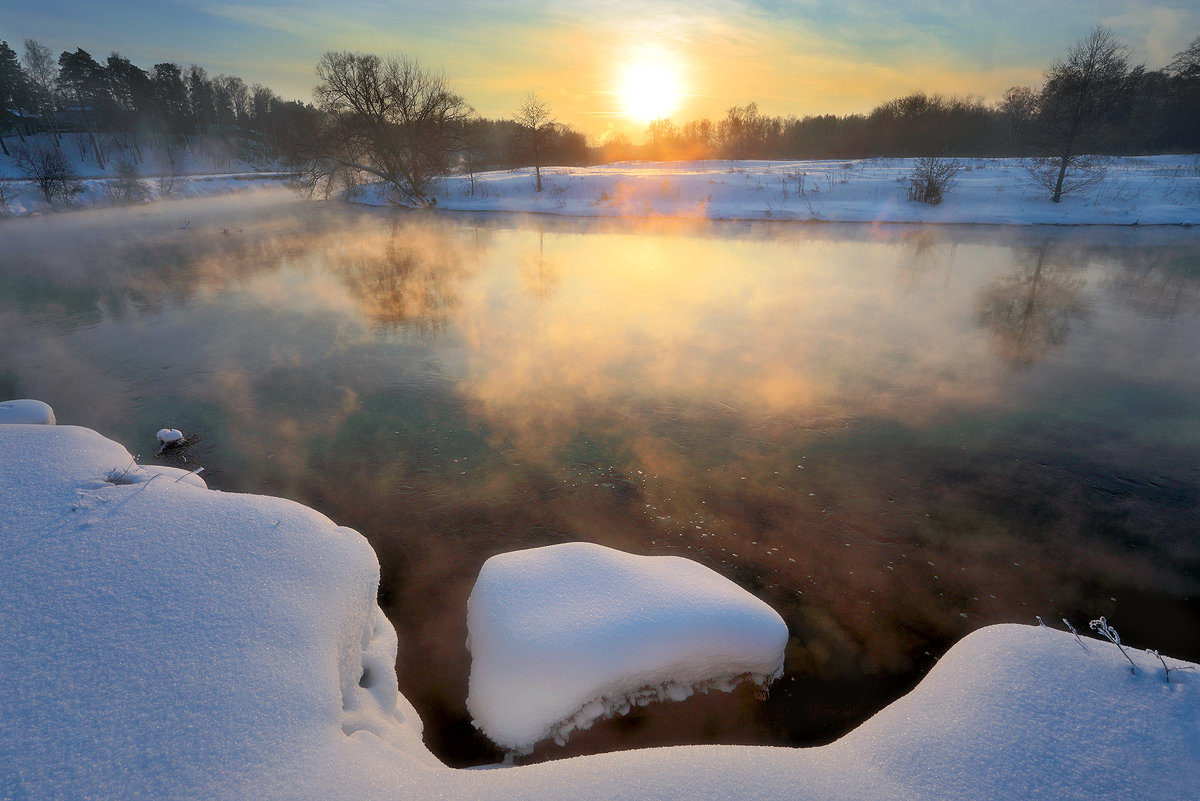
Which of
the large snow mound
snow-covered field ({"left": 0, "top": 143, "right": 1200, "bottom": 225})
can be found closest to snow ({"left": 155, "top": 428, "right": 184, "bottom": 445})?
the large snow mound

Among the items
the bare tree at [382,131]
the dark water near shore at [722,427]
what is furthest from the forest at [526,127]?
the dark water near shore at [722,427]

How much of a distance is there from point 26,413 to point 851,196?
37.3 m

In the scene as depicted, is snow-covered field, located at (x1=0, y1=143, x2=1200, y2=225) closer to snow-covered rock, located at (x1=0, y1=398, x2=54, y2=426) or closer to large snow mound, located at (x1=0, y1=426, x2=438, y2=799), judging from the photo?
snow-covered rock, located at (x1=0, y1=398, x2=54, y2=426)

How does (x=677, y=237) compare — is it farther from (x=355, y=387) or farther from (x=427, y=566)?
(x=427, y=566)

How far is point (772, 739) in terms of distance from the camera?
4078 mm

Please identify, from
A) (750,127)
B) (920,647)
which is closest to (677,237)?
(920,647)

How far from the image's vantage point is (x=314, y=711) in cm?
289

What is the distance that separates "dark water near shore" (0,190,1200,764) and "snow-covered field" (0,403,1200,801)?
4.04 feet

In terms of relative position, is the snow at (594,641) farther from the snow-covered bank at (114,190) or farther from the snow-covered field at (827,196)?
the snow-covered bank at (114,190)

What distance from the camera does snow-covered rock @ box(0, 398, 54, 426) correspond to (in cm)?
704

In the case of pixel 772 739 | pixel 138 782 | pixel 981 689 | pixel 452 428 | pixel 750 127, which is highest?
pixel 750 127

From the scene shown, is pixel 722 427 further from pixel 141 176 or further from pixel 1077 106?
pixel 141 176

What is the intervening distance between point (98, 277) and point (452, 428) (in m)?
17.3

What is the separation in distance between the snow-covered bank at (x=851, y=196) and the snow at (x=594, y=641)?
101ft
